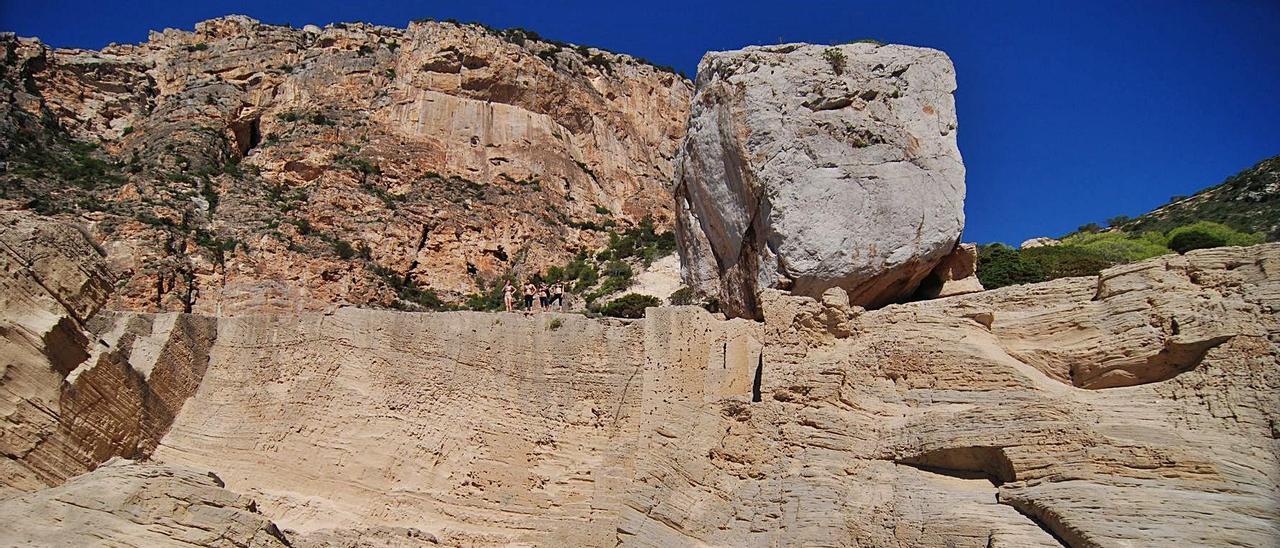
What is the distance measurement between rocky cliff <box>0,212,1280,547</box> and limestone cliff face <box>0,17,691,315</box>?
1247 centimetres

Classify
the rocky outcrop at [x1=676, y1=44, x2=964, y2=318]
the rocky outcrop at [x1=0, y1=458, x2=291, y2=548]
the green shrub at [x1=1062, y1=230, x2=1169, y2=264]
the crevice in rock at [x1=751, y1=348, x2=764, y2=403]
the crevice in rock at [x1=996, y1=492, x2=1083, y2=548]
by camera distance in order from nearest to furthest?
1. the crevice in rock at [x1=996, y1=492, x2=1083, y2=548]
2. the rocky outcrop at [x1=0, y1=458, x2=291, y2=548]
3. the crevice in rock at [x1=751, y1=348, x2=764, y2=403]
4. the rocky outcrop at [x1=676, y1=44, x2=964, y2=318]
5. the green shrub at [x1=1062, y1=230, x2=1169, y2=264]

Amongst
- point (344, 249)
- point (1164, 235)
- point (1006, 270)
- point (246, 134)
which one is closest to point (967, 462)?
point (1006, 270)

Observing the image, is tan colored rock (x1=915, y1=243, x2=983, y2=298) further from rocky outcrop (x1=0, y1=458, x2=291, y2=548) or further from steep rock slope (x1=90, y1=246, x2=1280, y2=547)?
rocky outcrop (x1=0, y1=458, x2=291, y2=548)

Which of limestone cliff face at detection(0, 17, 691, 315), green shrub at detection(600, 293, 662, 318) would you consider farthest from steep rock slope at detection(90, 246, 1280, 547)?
limestone cliff face at detection(0, 17, 691, 315)

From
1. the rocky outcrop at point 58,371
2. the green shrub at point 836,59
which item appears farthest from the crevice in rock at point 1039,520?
the rocky outcrop at point 58,371

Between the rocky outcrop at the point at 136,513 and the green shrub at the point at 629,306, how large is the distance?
1338cm

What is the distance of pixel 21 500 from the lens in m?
13.2

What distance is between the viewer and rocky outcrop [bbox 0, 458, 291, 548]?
42.0ft

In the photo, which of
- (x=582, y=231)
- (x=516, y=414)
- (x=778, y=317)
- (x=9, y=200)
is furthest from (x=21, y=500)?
(x=582, y=231)

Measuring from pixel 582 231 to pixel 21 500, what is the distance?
86.9 ft

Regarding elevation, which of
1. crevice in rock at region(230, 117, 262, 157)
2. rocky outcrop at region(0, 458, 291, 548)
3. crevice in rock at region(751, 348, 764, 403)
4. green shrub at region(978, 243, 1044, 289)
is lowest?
rocky outcrop at region(0, 458, 291, 548)

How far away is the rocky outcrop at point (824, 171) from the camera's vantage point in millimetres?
17281

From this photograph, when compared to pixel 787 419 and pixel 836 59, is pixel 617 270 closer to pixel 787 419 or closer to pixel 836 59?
pixel 836 59

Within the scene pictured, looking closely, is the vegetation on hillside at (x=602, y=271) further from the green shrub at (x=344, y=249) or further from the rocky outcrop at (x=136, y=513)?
the rocky outcrop at (x=136, y=513)
